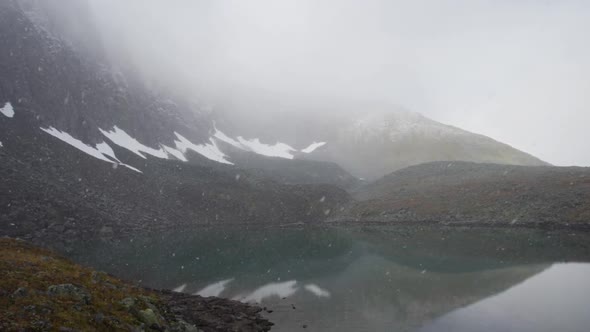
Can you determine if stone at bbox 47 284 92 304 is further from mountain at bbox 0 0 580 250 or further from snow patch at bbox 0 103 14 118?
snow patch at bbox 0 103 14 118

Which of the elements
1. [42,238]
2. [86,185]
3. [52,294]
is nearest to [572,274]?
[52,294]

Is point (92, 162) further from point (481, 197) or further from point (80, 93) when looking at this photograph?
point (481, 197)

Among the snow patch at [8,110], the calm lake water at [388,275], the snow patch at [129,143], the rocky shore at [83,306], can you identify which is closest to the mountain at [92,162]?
the snow patch at [8,110]

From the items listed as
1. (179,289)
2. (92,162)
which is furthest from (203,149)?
(179,289)

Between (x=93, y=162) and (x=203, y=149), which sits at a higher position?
(x=203, y=149)

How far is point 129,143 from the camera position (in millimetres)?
139375

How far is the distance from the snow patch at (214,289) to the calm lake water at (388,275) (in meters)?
0.11

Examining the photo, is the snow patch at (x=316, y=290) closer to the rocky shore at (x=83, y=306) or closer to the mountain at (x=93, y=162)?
the rocky shore at (x=83, y=306)

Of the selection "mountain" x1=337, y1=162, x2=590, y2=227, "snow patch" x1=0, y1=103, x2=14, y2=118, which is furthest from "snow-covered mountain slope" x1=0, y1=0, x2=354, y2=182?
"mountain" x1=337, y1=162, x2=590, y2=227

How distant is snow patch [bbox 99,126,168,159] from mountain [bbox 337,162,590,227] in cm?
7137

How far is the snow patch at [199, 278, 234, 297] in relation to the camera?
131 feet

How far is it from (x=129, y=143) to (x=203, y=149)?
148 feet

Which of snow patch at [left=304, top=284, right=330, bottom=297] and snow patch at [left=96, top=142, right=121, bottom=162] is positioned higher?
snow patch at [left=96, top=142, right=121, bottom=162]

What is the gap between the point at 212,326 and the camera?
90.1 feet
